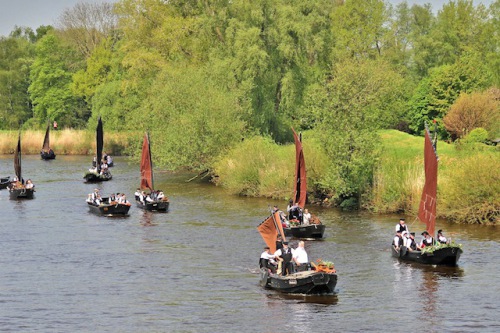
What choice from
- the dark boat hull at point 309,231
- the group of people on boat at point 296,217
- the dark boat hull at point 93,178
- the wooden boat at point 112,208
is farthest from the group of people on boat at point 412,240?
the dark boat hull at point 93,178

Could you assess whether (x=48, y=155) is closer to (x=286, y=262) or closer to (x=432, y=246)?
(x=432, y=246)

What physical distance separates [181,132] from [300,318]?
167ft

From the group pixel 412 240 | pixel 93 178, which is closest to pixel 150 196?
pixel 93 178

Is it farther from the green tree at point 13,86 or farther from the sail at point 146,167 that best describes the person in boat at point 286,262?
the green tree at point 13,86

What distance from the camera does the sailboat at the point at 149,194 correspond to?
221ft

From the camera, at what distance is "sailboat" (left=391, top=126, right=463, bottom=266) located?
44.5 meters

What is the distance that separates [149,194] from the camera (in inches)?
2749

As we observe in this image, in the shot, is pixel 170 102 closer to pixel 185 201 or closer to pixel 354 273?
pixel 185 201

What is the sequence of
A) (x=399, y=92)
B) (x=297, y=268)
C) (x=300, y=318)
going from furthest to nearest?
(x=399, y=92) → (x=297, y=268) → (x=300, y=318)

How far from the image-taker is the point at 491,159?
57.5 metres

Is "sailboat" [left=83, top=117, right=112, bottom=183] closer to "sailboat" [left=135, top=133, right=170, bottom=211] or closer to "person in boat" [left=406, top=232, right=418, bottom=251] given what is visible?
"sailboat" [left=135, top=133, right=170, bottom=211]

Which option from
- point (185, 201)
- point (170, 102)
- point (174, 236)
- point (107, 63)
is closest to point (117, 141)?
point (107, 63)

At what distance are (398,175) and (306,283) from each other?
25.7 m

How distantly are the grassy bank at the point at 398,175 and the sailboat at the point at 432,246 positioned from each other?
1078 centimetres
